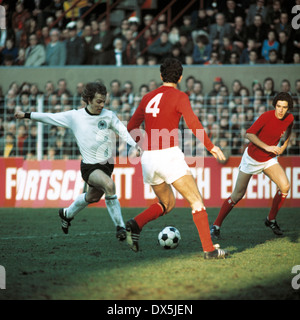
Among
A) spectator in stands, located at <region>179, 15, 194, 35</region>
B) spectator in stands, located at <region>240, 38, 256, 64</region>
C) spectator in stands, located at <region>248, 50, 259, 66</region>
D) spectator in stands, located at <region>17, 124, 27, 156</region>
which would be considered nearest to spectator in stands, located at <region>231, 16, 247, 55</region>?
spectator in stands, located at <region>240, 38, 256, 64</region>

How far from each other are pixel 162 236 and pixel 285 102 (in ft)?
8.96

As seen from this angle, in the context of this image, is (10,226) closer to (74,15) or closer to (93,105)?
(93,105)

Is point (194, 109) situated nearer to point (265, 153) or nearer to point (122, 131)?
point (265, 153)

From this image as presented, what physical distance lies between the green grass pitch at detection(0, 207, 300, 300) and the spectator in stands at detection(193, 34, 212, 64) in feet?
22.3

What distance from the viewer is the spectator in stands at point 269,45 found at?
15.5 m

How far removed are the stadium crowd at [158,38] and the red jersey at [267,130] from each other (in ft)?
23.6

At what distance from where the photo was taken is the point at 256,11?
53.4 ft

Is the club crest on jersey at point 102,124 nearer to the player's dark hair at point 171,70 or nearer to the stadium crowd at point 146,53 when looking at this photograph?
the player's dark hair at point 171,70

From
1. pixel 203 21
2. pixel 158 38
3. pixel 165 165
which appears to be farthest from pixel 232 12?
pixel 165 165

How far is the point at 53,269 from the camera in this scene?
6.17 meters

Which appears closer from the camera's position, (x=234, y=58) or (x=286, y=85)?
(x=286, y=85)

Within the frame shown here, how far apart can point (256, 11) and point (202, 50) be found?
6.11 feet

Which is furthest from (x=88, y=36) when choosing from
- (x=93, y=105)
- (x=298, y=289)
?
(x=298, y=289)

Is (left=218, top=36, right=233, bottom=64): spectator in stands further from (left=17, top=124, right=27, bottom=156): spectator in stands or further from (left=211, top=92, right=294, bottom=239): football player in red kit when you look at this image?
(left=211, top=92, right=294, bottom=239): football player in red kit
